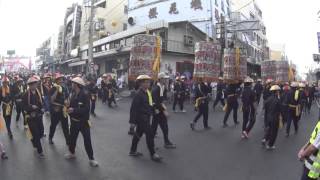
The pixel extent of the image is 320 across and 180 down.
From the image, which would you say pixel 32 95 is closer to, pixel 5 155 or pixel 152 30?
pixel 5 155

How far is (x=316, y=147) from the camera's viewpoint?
4504mm

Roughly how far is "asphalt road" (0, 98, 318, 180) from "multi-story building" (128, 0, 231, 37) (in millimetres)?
25683

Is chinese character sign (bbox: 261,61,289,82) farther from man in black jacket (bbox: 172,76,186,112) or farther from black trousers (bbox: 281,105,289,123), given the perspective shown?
black trousers (bbox: 281,105,289,123)

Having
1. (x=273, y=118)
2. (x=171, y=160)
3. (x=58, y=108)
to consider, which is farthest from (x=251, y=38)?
(x=171, y=160)

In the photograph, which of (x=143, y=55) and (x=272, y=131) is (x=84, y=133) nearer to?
(x=272, y=131)

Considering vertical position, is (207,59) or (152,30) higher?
(152,30)

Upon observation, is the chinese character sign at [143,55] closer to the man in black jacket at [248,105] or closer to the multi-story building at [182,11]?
the man in black jacket at [248,105]

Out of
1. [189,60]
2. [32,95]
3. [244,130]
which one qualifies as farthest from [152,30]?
[32,95]

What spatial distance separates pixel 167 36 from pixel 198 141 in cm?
2455

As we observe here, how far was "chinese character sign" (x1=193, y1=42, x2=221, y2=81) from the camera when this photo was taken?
70.4ft

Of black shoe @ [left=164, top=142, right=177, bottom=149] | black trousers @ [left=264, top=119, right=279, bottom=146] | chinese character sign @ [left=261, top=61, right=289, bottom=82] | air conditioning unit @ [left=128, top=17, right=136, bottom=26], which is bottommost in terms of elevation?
black shoe @ [left=164, top=142, right=177, bottom=149]

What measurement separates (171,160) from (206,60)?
44.1 feet

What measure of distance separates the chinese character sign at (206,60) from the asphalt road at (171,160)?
8.93m

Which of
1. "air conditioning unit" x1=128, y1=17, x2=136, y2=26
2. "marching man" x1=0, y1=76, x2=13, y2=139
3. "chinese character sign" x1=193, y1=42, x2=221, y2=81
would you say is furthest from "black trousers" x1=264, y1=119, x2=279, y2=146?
"air conditioning unit" x1=128, y1=17, x2=136, y2=26
